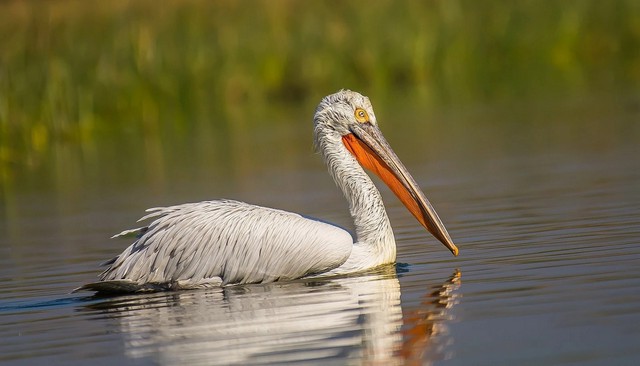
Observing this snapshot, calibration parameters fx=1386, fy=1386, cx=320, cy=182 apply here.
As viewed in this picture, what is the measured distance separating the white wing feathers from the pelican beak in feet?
2.07

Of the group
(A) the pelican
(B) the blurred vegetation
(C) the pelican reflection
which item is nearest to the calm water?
(C) the pelican reflection

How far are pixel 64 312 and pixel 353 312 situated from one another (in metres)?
1.81

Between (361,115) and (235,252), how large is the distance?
139cm

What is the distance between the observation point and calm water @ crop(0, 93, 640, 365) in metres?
5.97

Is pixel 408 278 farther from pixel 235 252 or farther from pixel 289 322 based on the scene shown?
pixel 289 322

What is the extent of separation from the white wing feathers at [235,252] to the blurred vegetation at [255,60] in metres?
9.45

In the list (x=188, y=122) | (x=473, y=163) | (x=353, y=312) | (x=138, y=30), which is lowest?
(x=353, y=312)

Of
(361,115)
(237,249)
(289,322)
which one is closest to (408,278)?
(237,249)

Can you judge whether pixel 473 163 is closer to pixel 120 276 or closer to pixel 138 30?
pixel 120 276

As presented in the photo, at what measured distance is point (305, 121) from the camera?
1895 centimetres

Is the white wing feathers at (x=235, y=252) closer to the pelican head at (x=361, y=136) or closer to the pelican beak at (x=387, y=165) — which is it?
the pelican beak at (x=387, y=165)

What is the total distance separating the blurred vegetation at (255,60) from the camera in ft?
62.6

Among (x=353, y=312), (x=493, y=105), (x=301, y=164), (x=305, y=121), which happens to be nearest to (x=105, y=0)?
(x=305, y=121)

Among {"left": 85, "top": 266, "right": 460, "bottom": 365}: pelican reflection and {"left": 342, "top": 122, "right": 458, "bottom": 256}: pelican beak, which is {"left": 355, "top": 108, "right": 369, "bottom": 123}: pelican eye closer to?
{"left": 342, "top": 122, "right": 458, "bottom": 256}: pelican beak
